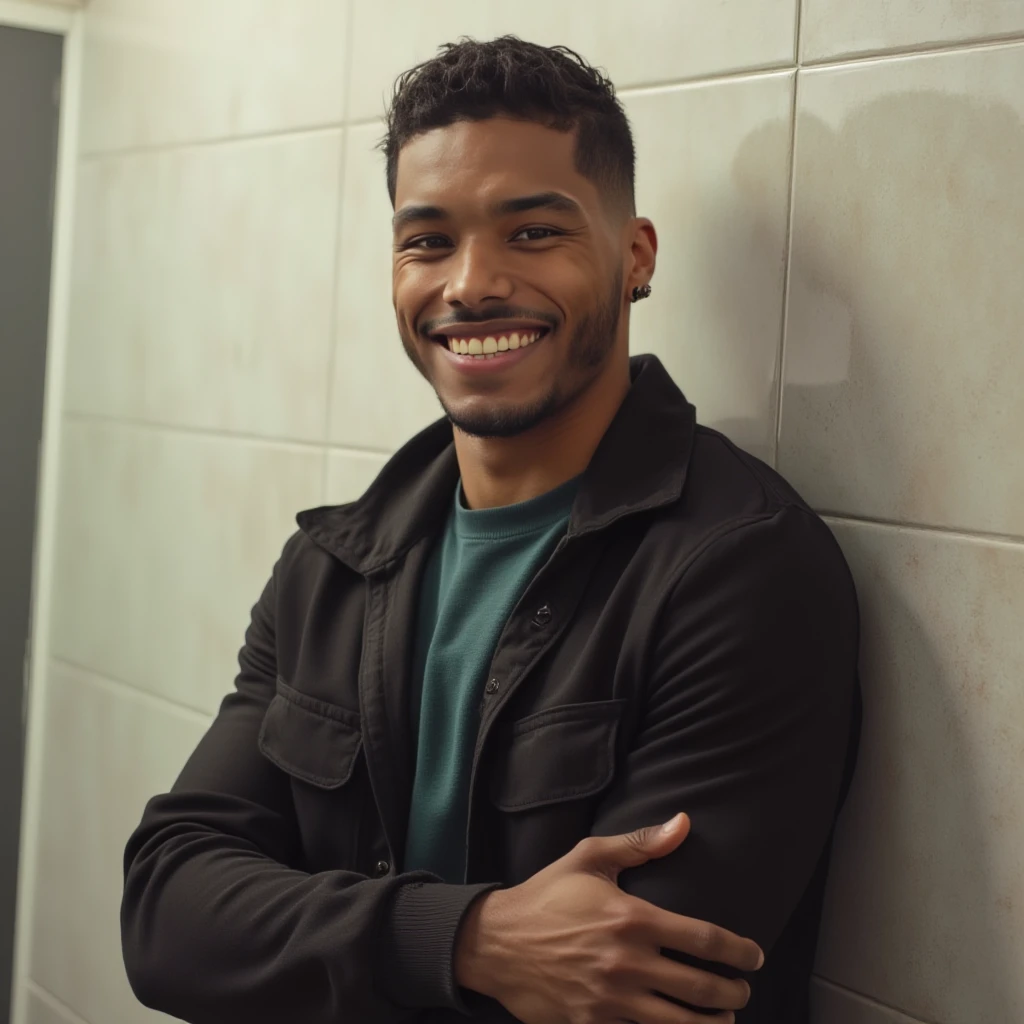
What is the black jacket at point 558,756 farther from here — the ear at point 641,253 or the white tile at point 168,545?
the white tile at point 168,545

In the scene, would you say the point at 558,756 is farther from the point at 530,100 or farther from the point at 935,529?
the point at 530,100

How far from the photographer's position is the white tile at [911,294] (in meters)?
1.05

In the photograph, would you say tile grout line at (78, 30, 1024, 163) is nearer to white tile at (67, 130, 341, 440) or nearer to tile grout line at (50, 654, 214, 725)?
white tile at (67, 130, 341, 440)

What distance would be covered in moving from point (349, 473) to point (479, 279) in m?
0.58

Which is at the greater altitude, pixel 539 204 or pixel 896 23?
pixel 896 23

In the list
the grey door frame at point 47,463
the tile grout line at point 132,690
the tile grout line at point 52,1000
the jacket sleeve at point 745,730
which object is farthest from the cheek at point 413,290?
the tile grout line at point 52,1000

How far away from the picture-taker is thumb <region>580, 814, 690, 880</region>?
98cm

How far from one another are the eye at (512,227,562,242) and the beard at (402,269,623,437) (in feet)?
0.25

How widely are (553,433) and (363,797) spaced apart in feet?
1.27

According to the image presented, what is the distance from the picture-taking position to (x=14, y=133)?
2.25m

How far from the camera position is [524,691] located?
1.15m

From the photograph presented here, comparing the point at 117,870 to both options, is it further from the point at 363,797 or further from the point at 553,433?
the point at 553,433

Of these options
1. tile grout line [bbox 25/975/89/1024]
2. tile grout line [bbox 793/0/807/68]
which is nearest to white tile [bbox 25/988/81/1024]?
tile grout line [bbox 25/975/89/1024]

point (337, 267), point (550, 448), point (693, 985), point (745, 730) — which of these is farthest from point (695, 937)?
point (337, 267)
